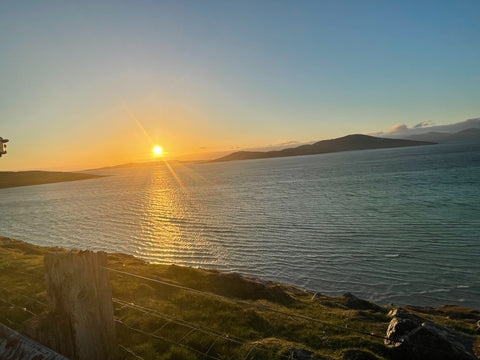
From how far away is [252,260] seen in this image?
25328 mm

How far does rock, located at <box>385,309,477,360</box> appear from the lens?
823cm

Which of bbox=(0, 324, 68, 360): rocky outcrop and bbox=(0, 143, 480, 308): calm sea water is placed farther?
bbox=(0, 143, 480, 308): calm sea water

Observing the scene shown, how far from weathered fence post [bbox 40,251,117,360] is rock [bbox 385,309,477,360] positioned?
7665mm

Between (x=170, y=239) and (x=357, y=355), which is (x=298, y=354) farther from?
(x=170, y=239)

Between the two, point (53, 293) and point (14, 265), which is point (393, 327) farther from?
point (14, 265)

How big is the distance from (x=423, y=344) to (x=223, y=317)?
616 cm

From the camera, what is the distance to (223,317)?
10633 mm

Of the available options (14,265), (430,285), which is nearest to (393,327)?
(430,285)

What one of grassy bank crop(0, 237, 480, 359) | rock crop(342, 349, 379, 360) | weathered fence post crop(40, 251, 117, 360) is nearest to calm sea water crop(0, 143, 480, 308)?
grassy bank crop(0, 237, 480, 359)

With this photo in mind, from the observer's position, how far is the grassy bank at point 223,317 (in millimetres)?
8234

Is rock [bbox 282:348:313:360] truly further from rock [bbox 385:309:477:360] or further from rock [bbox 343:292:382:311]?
rock [bbox 343:292:382:311]

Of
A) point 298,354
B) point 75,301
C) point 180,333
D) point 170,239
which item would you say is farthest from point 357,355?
point 170,239

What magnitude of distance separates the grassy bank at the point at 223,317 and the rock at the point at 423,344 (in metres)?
0.50

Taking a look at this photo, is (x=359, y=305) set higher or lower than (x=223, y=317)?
lower
